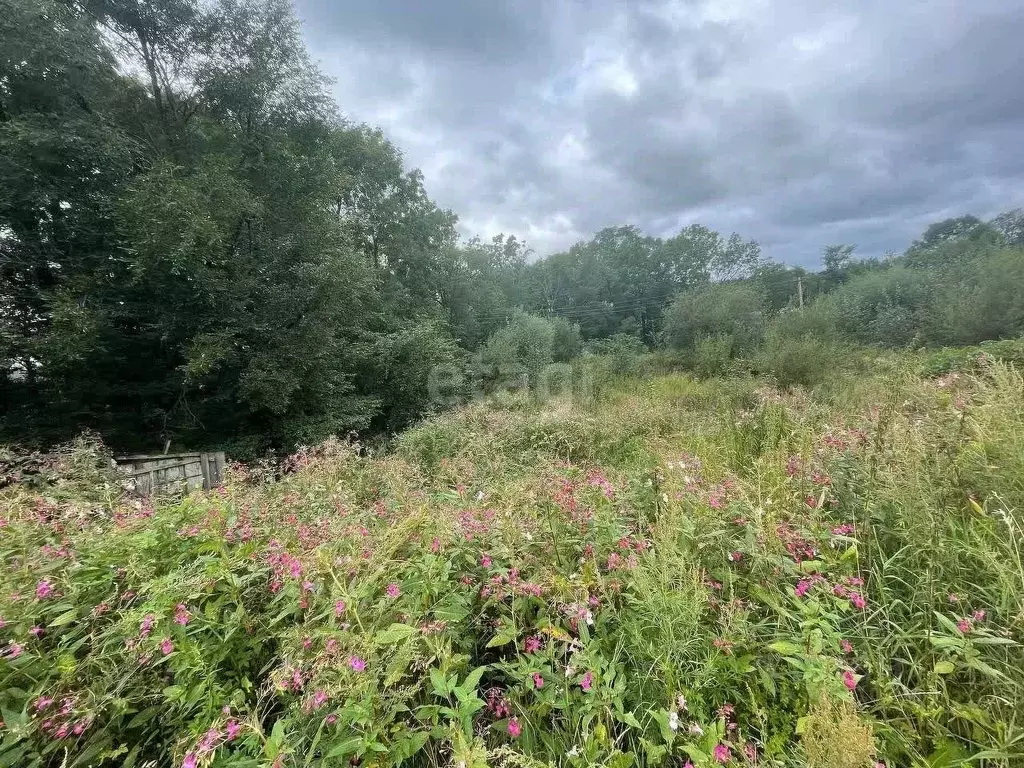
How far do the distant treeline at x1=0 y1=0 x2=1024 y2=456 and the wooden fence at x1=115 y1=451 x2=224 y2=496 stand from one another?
11.1ft

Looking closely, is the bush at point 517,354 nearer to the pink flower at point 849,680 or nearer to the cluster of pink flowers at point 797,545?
the cluster of pink flowers at point 797,545

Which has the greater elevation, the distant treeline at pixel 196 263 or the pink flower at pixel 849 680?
the distant treeline at pixel 196 263

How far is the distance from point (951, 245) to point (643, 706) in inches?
1305

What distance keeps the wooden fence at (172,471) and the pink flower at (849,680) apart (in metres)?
3.81

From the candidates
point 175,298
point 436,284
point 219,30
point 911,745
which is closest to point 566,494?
point 911,745

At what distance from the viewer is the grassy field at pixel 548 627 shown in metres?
0.92

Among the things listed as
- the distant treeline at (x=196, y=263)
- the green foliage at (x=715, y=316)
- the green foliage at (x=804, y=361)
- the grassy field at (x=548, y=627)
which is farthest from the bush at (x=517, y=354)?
the grassy field at (x=548, y=627)

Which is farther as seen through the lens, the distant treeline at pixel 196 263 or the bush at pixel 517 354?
the bush at pixel 517 354

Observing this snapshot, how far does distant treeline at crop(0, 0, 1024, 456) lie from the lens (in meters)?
6.41

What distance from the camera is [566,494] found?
1.88m

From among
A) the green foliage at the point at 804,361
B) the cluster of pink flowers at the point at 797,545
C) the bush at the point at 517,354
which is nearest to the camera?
the cluster of pink flowers at the point at 797,545

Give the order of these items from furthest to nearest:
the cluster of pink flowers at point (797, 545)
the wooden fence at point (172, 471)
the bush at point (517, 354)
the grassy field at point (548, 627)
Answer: the bush at point (517, 354)
the wooden fence at point (172, 471)
the cluster of pink flowers at point (797, 545)
the grassy field at point (548, 627)

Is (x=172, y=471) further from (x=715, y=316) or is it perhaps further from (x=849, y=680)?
(x=715, y=316)

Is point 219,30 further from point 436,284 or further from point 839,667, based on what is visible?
point 839,667
